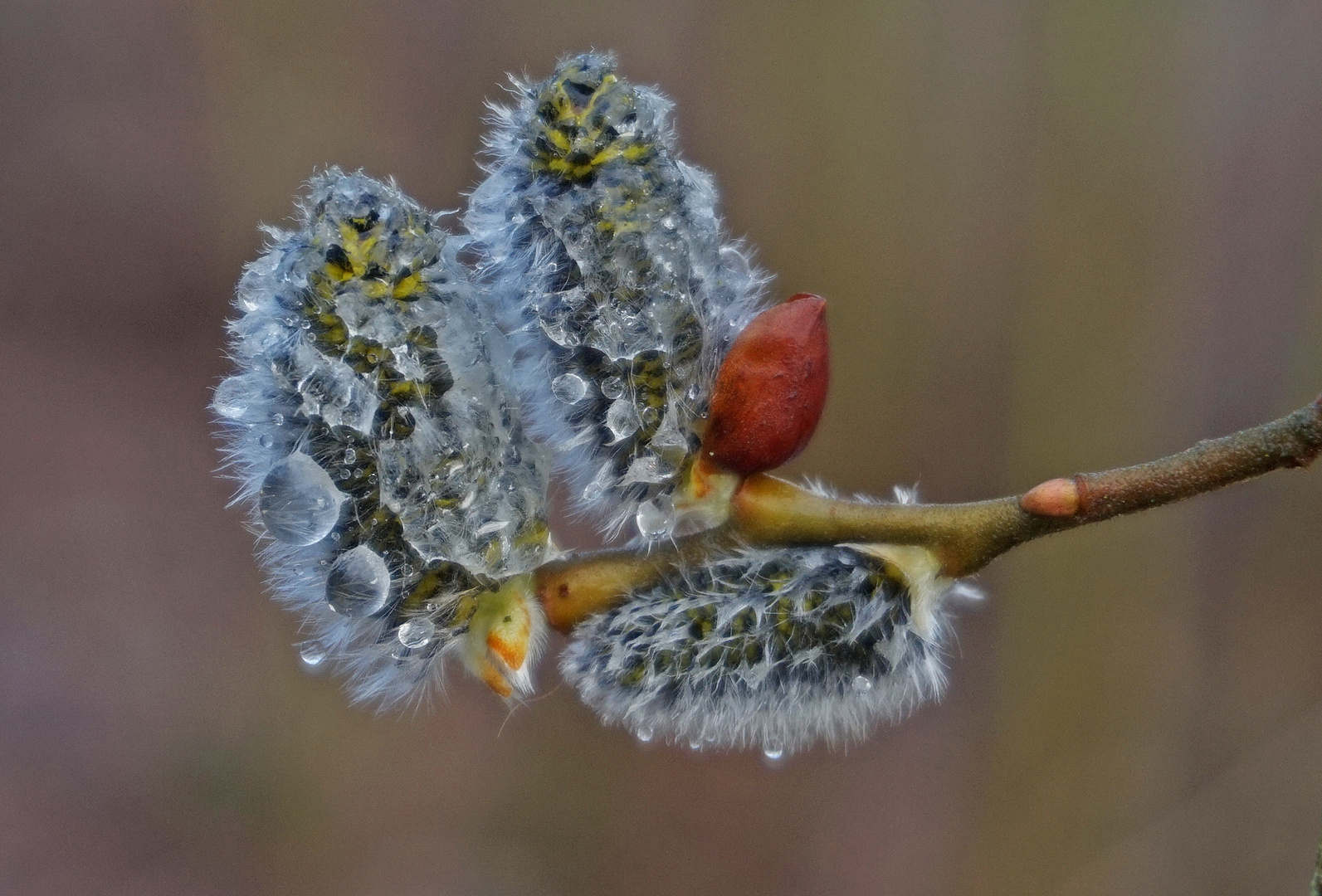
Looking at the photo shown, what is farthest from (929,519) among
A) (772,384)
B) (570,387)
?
(570,387)

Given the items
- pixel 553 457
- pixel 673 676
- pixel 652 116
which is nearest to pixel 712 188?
pixel 652 116

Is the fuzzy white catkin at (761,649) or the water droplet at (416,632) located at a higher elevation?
the water droplet at (416,632)

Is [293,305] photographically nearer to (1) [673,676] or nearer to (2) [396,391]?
(2) [396,391]

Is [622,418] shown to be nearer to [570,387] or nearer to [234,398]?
[570,387]

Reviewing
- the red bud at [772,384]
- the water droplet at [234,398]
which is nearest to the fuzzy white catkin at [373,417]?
the water droplet at [234,398]

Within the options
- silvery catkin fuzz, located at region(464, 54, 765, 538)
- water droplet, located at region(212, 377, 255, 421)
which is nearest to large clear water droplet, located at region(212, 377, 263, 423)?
water droplet, located at region(212, 377, 255, 421)

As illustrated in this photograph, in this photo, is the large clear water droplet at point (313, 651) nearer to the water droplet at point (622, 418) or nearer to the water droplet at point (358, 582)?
the water droplet at point (358, 582)

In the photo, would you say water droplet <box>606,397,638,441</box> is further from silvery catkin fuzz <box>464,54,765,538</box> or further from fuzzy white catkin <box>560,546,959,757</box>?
fuzzy white catkin <box>560,546,959,757</box>

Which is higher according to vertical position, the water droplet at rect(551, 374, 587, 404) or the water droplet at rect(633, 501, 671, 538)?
the water droplet at rect(551, 374, 587, 404)
